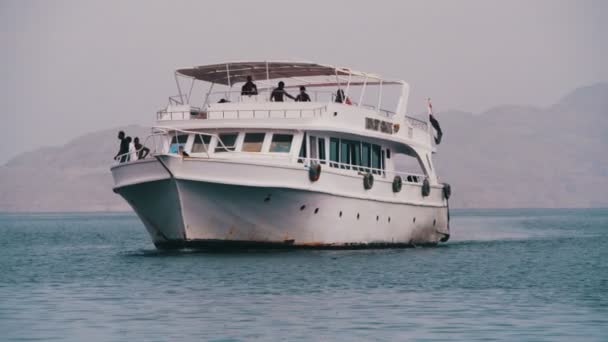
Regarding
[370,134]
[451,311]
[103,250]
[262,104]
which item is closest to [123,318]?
[451,311]

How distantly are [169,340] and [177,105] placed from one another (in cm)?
2103

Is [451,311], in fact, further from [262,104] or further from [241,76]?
[241,76]

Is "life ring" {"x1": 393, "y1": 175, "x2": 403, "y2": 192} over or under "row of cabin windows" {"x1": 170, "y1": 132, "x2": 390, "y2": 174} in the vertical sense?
under

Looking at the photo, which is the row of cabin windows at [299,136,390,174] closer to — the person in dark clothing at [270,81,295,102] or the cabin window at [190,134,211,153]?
the person in dark clothing at [270,81,295,102]

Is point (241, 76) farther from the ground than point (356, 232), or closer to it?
farther from the ground

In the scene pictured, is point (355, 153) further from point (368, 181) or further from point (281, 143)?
point (281, 143)

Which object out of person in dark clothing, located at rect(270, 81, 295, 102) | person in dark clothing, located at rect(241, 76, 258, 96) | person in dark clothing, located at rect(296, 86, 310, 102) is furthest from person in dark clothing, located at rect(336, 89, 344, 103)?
person in dark clothing, located at rect(241, 76, 258, 96)

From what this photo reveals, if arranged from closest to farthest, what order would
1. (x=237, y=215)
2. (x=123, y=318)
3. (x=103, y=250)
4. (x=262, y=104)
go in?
(x=123, y=318)
(x=237, y=215)
(x=262, y=104)
(x=103, y=250)

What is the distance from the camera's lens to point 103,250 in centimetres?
5197

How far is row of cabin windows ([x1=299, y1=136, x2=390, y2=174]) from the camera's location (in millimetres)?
40719

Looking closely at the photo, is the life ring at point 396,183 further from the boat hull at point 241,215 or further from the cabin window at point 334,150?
the cabin window at point 334,150

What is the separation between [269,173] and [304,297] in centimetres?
976

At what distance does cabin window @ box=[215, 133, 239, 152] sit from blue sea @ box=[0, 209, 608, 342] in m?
3.92

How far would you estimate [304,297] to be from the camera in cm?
2798
